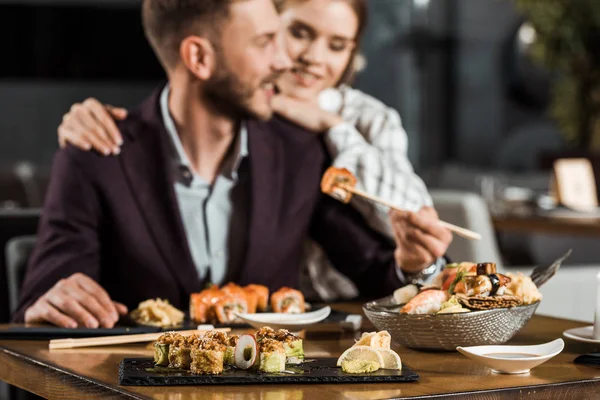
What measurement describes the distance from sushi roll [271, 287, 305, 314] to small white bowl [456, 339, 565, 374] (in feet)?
1.77

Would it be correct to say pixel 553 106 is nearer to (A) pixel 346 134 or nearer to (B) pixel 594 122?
(B) pixel 594 122

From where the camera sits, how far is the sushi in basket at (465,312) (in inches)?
68.3

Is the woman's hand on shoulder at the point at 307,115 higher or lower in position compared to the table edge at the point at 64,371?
higher

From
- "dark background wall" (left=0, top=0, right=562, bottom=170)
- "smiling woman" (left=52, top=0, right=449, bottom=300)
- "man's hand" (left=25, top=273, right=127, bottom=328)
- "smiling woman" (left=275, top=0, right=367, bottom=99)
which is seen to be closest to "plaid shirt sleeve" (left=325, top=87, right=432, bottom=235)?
"smiling woman" (left=52, top=0, right=449, bottom=300)

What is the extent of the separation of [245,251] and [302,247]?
0.70 feet

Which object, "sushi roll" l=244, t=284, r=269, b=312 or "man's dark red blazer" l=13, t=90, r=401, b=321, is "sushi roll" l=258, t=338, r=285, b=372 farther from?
"man's dark red blazer" l=13, t=90, r=401, b=321

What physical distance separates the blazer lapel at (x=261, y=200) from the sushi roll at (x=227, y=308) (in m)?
0.39

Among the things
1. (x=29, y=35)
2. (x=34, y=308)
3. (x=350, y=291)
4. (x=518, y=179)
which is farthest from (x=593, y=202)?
(x=29, y=35)

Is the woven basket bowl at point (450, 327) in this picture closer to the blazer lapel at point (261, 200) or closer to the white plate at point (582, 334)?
the white plate at point (582, 334)

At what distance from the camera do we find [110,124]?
252cm

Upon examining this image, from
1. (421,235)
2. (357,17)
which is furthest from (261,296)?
(357,17)

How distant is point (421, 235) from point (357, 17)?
2.61ft

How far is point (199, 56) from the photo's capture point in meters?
2.54

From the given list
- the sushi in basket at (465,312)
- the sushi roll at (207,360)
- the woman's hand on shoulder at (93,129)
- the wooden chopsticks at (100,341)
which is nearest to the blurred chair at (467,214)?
the woman's hand on shoulder at (93,129)
